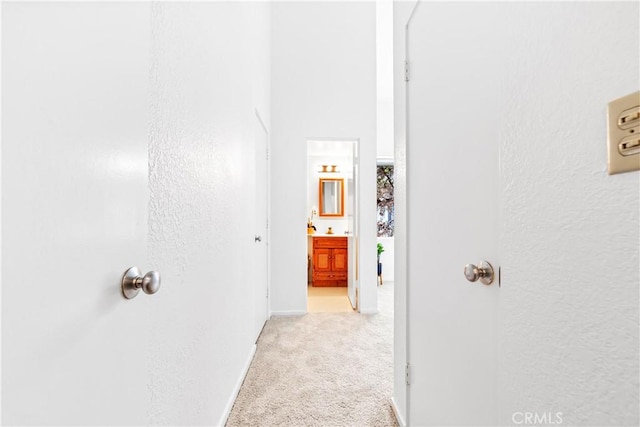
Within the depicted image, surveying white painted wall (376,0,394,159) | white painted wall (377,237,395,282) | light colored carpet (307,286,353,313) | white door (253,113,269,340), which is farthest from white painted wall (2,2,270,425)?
white painted wall (377,237,395,282)

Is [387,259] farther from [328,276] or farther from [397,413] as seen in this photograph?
[397,413]

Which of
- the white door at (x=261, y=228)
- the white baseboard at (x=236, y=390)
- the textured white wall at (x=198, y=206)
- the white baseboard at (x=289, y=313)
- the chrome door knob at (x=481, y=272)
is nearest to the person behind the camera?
the chrome door knob at (x=481, y=272)

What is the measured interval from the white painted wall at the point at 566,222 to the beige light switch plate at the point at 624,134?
2 cm

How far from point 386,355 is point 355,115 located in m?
2.59

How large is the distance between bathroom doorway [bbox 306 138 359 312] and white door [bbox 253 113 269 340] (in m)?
0.74

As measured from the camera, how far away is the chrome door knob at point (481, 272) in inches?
34.9

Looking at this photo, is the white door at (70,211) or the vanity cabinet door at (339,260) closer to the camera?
the white door at (70,211)

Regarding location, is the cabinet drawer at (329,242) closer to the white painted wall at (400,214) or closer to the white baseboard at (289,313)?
the white baseboard at (289,313)

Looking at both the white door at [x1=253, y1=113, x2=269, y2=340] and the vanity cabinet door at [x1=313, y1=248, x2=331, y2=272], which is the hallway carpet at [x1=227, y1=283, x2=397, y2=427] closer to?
the white door at [x1=253, y1=113, x2=269, y2=340]

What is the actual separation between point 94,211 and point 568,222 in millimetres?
879

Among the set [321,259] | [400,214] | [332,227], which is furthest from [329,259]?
[400,214]

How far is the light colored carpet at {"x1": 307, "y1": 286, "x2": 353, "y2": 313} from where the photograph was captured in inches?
151

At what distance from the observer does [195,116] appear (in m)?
1.31

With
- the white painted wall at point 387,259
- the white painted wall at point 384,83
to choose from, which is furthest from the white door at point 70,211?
the white painted wall at point 387,259
